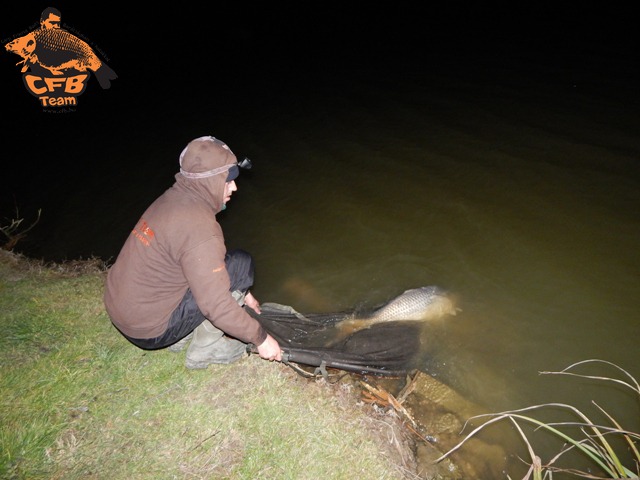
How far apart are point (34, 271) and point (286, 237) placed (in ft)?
9.77

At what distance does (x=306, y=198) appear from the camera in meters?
6.33

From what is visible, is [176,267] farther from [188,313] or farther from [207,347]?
[207,347]

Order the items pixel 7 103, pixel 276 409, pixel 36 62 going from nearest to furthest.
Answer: pixel 276 409 → pixel 36 62 → pixel 7 103

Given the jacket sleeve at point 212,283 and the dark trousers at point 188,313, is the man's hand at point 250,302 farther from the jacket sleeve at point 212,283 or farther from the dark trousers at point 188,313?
the jacket sleeve at point 212,283

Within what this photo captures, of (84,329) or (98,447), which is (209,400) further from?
(84,329)

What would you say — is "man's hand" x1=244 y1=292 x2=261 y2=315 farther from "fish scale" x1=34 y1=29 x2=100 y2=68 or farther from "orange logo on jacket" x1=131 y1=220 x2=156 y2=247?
"fish scale" x1=34 y1=29 x2=100 y2=68

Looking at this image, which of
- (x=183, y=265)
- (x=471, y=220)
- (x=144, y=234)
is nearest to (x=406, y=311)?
(x=471, y=220)

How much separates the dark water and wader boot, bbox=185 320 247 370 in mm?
1625

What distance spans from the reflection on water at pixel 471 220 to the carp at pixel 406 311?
21 cm

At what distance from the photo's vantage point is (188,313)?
2.81m

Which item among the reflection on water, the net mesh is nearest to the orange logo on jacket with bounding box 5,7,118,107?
the reflection on water

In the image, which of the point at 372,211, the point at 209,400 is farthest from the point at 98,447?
the point at 372,211

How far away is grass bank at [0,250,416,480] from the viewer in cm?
246

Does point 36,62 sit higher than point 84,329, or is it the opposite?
point 36,62
